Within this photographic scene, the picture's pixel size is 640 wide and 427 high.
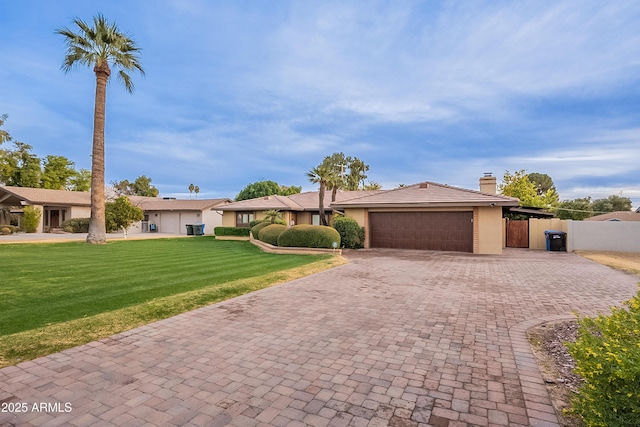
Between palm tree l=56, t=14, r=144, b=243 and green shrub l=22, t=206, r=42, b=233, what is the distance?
13.9 m

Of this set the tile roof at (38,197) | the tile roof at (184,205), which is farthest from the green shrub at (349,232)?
the tile roof at (38,197)

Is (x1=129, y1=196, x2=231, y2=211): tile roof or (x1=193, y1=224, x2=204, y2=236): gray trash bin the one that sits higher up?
(x1=129, y1=196, x2=231, y2=211): tile roof

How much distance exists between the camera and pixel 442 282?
29.9ft

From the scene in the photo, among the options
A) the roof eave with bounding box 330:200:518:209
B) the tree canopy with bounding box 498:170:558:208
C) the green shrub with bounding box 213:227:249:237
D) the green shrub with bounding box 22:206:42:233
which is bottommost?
the green shrub with bounding box 213:227:249:237

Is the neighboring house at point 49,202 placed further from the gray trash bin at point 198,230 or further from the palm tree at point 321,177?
the palm tree at point 321,177

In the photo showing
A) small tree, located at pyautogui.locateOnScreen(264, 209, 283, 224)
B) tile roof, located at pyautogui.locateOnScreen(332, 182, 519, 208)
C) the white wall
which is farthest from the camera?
small tree, located at pyautogui.locateOnScreen(264, 209, 283, 224)

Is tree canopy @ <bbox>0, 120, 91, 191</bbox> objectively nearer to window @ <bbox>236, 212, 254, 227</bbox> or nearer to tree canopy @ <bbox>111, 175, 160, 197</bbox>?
→ tree canopy @ <bbox>111, 175, 160, 197</bbox>

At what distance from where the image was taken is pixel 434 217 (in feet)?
60.2

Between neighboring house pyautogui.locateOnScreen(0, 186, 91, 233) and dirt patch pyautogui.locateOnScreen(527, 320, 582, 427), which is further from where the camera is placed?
neighboring house pyautogui.locateOnScreen(0, 186, 91, 233)

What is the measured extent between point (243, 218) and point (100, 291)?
21637 mm

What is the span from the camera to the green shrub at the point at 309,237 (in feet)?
55.0

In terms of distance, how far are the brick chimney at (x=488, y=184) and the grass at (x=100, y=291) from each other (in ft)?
43.6

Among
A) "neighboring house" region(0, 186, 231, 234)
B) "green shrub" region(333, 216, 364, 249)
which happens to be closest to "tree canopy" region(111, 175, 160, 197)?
"neighboring house" region(0, 186, 231, 234)

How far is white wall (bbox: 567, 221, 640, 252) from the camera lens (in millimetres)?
16994
